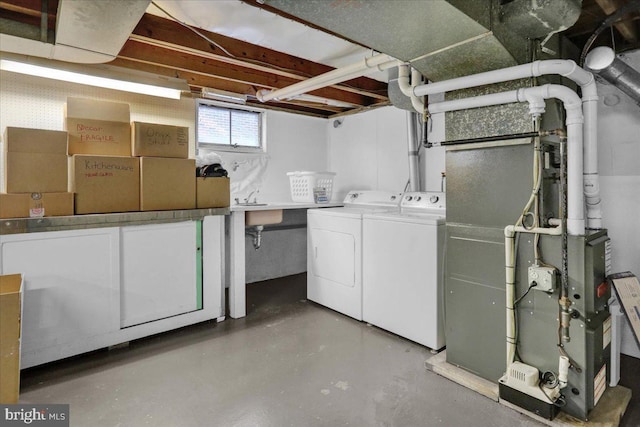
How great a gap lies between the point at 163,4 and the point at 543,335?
2683 mm

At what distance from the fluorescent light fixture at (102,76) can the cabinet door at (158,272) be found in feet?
3.62

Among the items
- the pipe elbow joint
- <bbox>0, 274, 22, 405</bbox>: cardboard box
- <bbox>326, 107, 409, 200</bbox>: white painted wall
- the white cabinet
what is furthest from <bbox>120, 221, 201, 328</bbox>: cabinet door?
<bbox>326, 107, 409, 200</bbox>: white painted wall

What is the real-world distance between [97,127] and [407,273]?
255cm

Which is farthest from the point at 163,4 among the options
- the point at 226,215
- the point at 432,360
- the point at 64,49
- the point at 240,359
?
the point at 432,360

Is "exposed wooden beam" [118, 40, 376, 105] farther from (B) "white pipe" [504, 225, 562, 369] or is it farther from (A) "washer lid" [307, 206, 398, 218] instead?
(B) "white pipe" [504, 225, 562, 369]

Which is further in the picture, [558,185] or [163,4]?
[558,185]

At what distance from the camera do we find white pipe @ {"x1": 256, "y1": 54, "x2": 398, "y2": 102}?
248 cm

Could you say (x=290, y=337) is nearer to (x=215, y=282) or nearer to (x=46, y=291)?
(x=215, y=282)

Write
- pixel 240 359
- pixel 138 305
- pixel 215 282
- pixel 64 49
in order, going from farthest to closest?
pixel 215 282 < pixel 138 305 < pixel 240 359 < pixel 64 49

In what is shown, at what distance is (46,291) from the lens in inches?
92.0

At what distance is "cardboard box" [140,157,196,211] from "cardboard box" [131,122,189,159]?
0.20ft

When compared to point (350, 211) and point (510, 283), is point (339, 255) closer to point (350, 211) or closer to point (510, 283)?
point (350, 211)

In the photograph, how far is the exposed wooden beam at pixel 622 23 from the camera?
6.46 ft

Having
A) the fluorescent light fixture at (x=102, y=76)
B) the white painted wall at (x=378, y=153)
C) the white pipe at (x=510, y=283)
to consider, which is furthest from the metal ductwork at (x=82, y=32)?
the white painted wall at (x=378, y=153)
